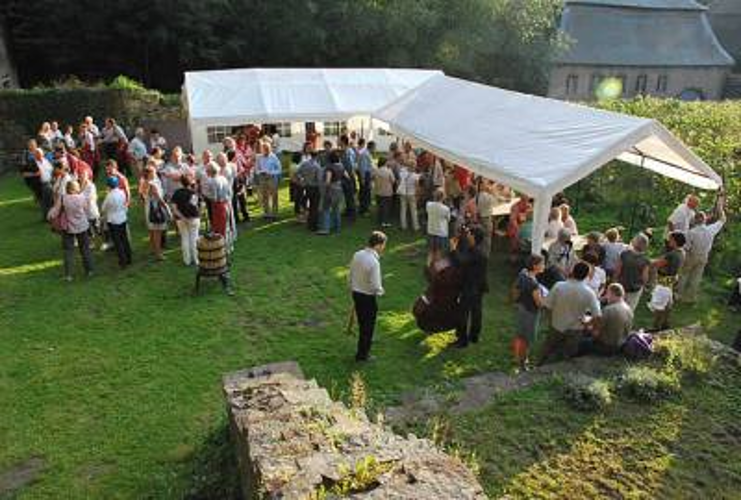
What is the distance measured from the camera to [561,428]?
5.98 metres

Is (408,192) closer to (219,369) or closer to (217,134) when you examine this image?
(219,369)

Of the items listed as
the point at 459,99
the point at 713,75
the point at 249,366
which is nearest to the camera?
the point at 249,366

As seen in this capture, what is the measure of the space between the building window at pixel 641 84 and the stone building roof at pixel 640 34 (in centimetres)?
100

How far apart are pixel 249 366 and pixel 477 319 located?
293 cm

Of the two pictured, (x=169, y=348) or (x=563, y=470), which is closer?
(x=563, y=470)

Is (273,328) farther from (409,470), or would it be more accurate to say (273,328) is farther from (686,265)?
(686,265)

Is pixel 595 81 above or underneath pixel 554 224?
underneath

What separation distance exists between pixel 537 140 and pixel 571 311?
382cm

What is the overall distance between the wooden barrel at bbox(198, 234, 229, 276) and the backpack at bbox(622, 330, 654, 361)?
563 centimetres

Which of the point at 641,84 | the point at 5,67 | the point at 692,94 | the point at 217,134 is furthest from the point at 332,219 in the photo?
the point at 692,94

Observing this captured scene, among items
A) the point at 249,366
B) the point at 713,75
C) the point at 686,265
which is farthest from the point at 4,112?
the point at 713,75

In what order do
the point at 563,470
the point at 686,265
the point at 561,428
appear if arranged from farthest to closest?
the point at 686,265 < the point at 561,428 < the point at 563,470

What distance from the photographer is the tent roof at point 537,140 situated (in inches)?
358

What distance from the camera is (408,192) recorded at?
40.0 feet
